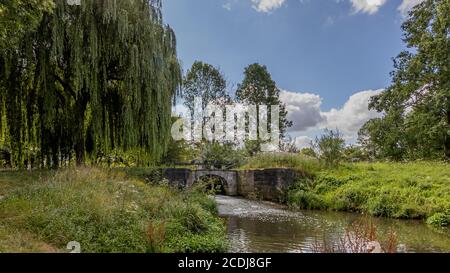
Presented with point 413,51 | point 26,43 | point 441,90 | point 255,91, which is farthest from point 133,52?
point 255,91

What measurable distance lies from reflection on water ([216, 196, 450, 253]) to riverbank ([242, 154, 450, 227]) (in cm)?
68

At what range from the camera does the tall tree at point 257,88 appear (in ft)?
93.4

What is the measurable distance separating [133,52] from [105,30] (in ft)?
3.16

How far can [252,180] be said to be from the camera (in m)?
15.3

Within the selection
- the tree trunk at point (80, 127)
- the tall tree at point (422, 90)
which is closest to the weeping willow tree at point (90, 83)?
the tree trunk at point (80, 127)

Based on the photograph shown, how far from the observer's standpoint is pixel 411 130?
55.0 feet

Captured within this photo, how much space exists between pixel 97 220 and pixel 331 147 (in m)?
12.0

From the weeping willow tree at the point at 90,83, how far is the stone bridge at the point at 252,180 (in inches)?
109

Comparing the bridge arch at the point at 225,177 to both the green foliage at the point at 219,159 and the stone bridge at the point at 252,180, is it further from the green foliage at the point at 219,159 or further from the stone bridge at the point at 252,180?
the green foliage at the point at 219,159

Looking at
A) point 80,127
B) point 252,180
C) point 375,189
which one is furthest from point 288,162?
point 80,127

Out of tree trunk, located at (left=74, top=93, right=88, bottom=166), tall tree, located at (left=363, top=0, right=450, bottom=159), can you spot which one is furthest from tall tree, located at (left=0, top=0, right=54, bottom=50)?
tall tree, located at (left=363, top=0, right=450, bottom=159)

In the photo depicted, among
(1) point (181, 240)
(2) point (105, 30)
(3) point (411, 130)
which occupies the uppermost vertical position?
(2) point (105, 30)

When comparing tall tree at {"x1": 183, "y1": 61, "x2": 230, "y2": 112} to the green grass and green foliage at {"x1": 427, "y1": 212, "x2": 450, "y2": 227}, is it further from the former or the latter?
green foliage at {"x1": 427, "y1": 212, "x2": 450, "y2": 227}

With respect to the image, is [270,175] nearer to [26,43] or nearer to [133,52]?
[133,52]
